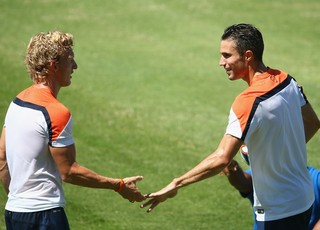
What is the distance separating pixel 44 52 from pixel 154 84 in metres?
8.70

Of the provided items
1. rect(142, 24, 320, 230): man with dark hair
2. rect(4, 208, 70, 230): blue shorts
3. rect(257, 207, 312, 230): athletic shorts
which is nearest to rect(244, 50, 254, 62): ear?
rect(142, 24, 320, 230): man with dark hair

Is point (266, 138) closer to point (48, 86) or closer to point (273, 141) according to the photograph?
point (273, 141)

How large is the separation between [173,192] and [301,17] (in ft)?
42.2

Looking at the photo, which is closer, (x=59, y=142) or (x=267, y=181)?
(x=59, y=142)

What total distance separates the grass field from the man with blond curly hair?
333cm

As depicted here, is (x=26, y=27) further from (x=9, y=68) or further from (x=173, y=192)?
(x=173, y=192)

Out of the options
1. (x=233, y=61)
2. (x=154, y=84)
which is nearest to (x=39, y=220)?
(x=233, y=61)

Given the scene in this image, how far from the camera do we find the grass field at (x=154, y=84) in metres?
10.0

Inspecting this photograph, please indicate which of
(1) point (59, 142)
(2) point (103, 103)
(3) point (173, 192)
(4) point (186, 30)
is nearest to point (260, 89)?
(3) point (173, 192)

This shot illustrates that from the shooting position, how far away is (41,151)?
19.1 ft

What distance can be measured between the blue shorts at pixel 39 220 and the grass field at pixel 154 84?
3.29 m

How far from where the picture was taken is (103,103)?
44.6 ft

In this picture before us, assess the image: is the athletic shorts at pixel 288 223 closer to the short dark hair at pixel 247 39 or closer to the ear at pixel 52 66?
the short dark hair at pixel 247 39

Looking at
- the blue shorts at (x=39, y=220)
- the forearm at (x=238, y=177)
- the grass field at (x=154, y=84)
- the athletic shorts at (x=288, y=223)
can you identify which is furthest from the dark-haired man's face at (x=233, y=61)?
the grass field at (x=154, y=84)
